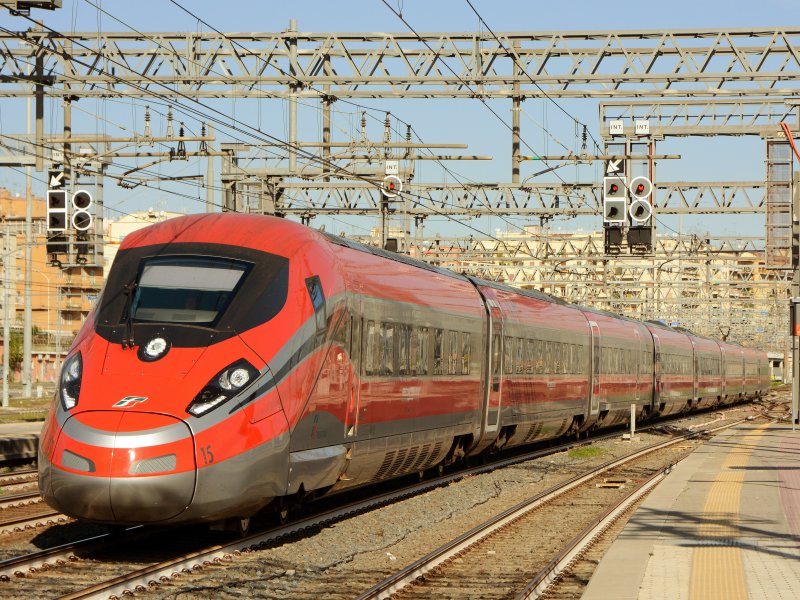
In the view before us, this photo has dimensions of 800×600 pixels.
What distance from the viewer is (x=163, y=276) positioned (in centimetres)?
1300

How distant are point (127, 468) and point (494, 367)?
38.7 ft

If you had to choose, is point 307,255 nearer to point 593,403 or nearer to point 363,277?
point 363,277

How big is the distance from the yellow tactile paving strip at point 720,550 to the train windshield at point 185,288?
5.19m

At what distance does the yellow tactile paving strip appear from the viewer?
34.5 ft

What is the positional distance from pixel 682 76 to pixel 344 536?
18426 mm

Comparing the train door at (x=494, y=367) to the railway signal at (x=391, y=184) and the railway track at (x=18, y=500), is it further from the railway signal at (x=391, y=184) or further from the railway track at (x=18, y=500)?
the railway signal at (x=391, y=184)

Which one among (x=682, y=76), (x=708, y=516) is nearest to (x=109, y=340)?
(x=708, y=516)

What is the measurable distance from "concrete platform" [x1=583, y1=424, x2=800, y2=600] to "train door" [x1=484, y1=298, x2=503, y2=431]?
3166 millimetres

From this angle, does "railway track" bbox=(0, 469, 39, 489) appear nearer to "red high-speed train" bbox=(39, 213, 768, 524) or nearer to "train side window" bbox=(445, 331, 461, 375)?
"red high-speed train" bbox=(39, 213, 768, 524)

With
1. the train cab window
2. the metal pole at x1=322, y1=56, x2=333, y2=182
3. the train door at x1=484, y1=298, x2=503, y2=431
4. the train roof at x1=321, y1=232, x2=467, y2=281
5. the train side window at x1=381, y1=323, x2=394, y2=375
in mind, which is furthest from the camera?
the metal pole at x1=322, y1=56, x2=333, y2=182

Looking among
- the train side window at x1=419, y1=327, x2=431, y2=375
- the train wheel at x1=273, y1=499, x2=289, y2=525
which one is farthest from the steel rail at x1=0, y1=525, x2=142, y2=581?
the train side window at x1=419, y1=327, x2=431, y2=375

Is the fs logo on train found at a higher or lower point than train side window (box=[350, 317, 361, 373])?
lower

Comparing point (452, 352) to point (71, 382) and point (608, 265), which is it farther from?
point (608, 265)

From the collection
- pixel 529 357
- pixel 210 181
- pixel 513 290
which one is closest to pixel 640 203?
pixel 513 290
